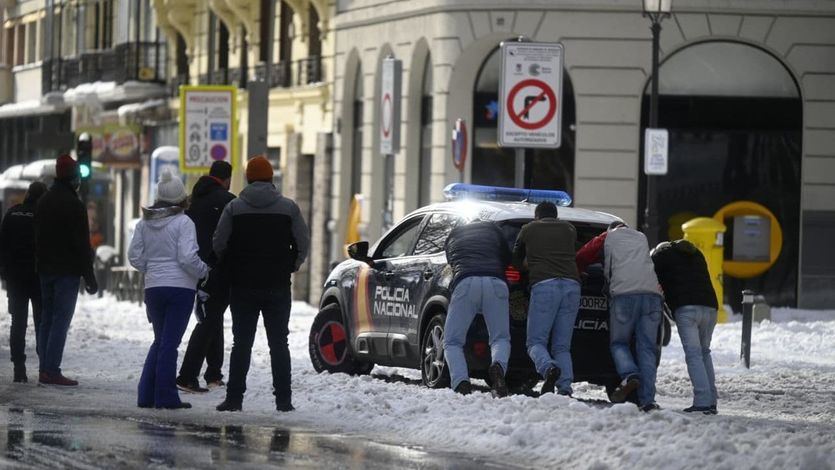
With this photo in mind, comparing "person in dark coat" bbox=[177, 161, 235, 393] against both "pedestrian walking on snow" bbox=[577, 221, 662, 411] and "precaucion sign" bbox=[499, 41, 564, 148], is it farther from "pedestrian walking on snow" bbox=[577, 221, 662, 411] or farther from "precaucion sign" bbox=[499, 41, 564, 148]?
"precaucion sign" bbox=[499, 41, 564, 148]

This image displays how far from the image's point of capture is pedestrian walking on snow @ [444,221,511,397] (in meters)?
16.5

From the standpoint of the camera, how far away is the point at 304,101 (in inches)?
1588

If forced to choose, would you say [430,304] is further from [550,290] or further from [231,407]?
[231,407]

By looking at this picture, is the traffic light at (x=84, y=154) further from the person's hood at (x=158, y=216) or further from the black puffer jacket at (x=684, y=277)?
the person's hood at (x=158, y=216)

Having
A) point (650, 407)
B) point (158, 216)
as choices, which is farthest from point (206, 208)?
point (650, 407)

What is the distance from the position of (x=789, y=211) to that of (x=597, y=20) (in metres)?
4.01

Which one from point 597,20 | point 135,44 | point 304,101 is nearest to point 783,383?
Answer: point 597,20

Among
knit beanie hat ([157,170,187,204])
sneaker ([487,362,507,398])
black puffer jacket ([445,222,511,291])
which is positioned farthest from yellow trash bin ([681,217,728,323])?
knit beanie hat ([157,170,187,204])

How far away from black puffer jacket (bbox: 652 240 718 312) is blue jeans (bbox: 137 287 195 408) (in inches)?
148

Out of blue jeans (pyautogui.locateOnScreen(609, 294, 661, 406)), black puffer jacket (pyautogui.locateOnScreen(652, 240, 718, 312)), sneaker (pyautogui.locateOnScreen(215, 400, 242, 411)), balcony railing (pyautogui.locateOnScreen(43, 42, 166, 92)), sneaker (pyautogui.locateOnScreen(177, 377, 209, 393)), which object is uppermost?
A: balcony railing (pyautogui.locateOnScreen(43, 42, 166, 92))

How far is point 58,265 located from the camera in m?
17.7

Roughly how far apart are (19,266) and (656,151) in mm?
12398

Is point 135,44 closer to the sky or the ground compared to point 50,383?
closer to the sky

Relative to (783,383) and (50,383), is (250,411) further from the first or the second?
(783,383)
